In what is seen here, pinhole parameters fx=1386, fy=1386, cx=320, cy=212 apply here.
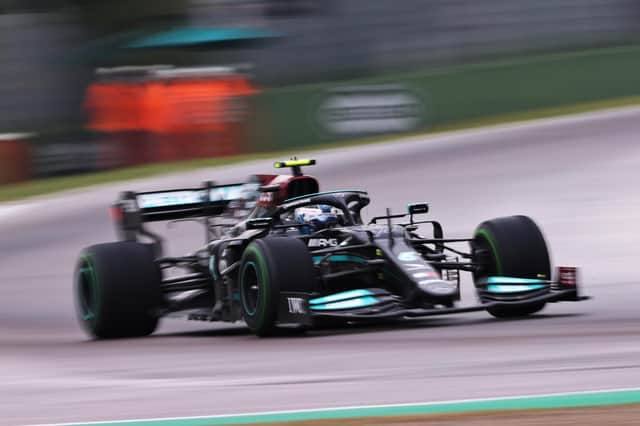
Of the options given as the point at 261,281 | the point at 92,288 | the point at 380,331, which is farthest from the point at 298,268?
the point at 92,288

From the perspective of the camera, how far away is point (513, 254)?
436 inches

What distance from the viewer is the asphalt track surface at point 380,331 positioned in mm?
7520

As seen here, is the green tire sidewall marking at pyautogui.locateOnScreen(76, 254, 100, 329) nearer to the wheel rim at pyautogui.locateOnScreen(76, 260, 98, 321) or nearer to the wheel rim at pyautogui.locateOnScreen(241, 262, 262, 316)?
the wheel rim at pyautogui.locateOnScreen(76, 260, 98, 321)

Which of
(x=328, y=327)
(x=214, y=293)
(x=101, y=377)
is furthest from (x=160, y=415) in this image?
(x=214, y=293)

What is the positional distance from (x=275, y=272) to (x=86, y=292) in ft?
9.84

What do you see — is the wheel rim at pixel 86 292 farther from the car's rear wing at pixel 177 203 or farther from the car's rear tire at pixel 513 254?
the car's rear tire at pixel 513 254

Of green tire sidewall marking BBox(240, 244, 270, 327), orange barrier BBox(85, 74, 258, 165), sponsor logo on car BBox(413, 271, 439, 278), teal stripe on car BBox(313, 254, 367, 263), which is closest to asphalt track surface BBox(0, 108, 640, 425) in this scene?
green tire sidewall marking BBox(240, 244, 270, 327)

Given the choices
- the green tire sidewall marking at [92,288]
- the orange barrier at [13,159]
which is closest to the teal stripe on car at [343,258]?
the green tire sidewall marking at [92,288]

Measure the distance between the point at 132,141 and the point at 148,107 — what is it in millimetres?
896

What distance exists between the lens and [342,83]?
2523 centimetres

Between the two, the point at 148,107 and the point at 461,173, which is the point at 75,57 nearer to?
the point at 148,107

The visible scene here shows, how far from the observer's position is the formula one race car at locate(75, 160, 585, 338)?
1033 cm

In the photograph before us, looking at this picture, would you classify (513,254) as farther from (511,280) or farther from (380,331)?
(380,331)

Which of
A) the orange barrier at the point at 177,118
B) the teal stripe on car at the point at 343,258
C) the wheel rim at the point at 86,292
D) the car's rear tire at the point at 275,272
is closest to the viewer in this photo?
the car's rear tire at the point at 275,272
